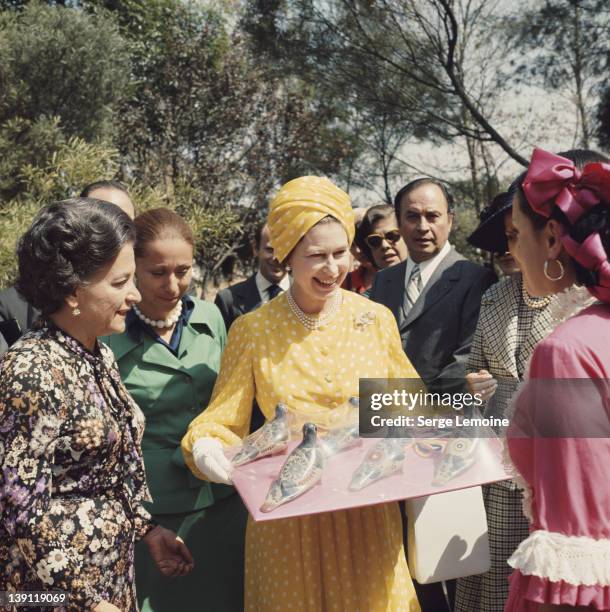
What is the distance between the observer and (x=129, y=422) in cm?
227

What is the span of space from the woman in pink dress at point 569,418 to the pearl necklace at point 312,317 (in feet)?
3.85

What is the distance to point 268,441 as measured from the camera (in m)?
2.28

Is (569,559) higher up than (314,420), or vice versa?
(314,420)

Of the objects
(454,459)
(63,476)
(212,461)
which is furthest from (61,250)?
(454,459)

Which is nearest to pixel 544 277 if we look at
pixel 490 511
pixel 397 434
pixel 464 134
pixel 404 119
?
pixel 397 434

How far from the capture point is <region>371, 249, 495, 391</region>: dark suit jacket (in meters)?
3.59

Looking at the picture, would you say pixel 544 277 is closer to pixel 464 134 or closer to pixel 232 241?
pixel 464 134

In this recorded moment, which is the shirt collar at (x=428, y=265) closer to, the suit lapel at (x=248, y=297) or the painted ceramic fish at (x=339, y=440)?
the suit lapel at (x=248, y=297)

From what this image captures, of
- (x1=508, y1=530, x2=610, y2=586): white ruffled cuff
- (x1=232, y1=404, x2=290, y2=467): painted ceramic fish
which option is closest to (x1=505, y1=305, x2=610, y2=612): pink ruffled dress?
(x1=508, y1=530, x2=610, y2=586): white ruffled cuff

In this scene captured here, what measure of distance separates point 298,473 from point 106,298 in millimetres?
758

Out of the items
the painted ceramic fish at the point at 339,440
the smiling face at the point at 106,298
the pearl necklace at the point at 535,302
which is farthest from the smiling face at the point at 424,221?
the smiling face at the point at 106,298

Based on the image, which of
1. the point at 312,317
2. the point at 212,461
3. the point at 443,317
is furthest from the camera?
the point at 443,317

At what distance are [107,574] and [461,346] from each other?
2100 millimetres

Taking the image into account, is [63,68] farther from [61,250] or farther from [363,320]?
[61,250]
